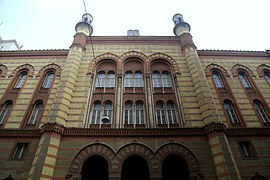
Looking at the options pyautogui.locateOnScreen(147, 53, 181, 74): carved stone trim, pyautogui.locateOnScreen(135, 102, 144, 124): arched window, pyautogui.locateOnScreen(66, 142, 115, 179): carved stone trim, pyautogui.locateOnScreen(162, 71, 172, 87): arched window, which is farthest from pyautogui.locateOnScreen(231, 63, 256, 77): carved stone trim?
pyautogui.locateOnScreen(66, 142, 115, 179): carved stone trim

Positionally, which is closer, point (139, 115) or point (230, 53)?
point (139, 115)

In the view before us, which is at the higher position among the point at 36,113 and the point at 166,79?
the point at 166,79

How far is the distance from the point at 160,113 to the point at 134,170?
363 cm

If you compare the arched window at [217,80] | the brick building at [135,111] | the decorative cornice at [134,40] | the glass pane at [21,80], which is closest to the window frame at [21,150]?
the brick building at [135,111]

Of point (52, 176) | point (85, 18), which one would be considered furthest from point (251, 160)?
point (85, 18)

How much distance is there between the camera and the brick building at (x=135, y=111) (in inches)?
368

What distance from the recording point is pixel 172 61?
14.1 meters

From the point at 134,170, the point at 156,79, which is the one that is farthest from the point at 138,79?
the point at 134,170

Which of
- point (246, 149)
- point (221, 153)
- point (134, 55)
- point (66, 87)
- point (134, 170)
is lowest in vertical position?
point (134, 170)

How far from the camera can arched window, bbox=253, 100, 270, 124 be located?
38.0 ft

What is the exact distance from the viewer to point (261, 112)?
12.1 meters

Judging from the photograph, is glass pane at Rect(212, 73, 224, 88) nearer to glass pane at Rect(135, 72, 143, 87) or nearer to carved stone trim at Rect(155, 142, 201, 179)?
glass pane at Rect(135, 72, 143, 87)

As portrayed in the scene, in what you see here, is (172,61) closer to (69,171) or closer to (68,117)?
(68,117)

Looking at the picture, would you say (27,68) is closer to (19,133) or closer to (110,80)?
(19,133)
